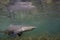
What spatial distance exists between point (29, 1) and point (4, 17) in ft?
0.99

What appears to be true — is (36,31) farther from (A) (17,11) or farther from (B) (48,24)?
(A) (17,11)

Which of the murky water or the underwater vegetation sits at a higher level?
the murky water

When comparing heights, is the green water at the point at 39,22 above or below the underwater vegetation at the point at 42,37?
above

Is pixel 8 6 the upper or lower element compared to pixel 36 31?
upper

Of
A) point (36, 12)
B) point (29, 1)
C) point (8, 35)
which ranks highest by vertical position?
point (29, 1)

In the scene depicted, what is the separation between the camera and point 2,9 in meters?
1.73

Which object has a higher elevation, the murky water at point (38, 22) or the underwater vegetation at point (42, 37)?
the murky water at point (38, 22)

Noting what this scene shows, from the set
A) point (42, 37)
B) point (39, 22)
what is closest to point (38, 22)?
point (39, 22)

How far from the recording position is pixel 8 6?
1.73 metres

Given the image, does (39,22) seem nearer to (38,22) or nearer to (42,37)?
(38,22)

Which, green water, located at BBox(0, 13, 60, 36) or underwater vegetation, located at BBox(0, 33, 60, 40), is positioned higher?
green water, located at BBox(0, 13, 60, 36)

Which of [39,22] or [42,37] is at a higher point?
[39,22]

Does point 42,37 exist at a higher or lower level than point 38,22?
lower

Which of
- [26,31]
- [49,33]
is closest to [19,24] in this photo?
[26,31]
